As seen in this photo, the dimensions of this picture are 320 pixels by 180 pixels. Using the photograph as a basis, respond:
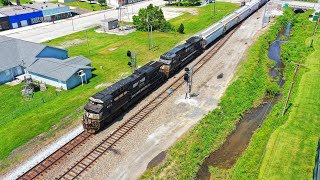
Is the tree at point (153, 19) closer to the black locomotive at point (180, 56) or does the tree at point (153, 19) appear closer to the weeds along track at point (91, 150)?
the black locomotive at point (180, 56)

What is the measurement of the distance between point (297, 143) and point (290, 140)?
2.42 ft

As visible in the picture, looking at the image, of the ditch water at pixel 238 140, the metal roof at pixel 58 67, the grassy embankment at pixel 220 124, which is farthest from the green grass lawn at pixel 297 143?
the metal roof at pixel 58 67

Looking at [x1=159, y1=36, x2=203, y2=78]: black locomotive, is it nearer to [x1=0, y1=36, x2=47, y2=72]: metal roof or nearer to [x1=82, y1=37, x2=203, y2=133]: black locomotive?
[x1=82, y1=37, x2=203, y2=133]: black locomotive

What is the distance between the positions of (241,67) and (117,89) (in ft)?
83.6

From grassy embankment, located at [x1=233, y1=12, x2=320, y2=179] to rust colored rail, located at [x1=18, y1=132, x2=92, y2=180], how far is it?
1672 cm

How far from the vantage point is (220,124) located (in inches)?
1329

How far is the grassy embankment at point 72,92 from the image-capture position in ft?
109

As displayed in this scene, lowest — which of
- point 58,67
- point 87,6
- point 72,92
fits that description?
point 72,92

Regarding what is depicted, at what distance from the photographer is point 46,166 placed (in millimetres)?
27312

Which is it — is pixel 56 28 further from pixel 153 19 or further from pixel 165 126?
pixel 165 126

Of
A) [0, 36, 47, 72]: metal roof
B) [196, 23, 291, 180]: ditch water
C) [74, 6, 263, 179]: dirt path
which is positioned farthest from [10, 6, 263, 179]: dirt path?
[0, 36, 47, 72]: metal roof

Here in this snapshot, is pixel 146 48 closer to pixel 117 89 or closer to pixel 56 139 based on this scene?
pixel 117 89

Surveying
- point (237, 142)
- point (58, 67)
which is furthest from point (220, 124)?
point (58, 67)

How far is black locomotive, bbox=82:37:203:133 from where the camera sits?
31.5 metres
